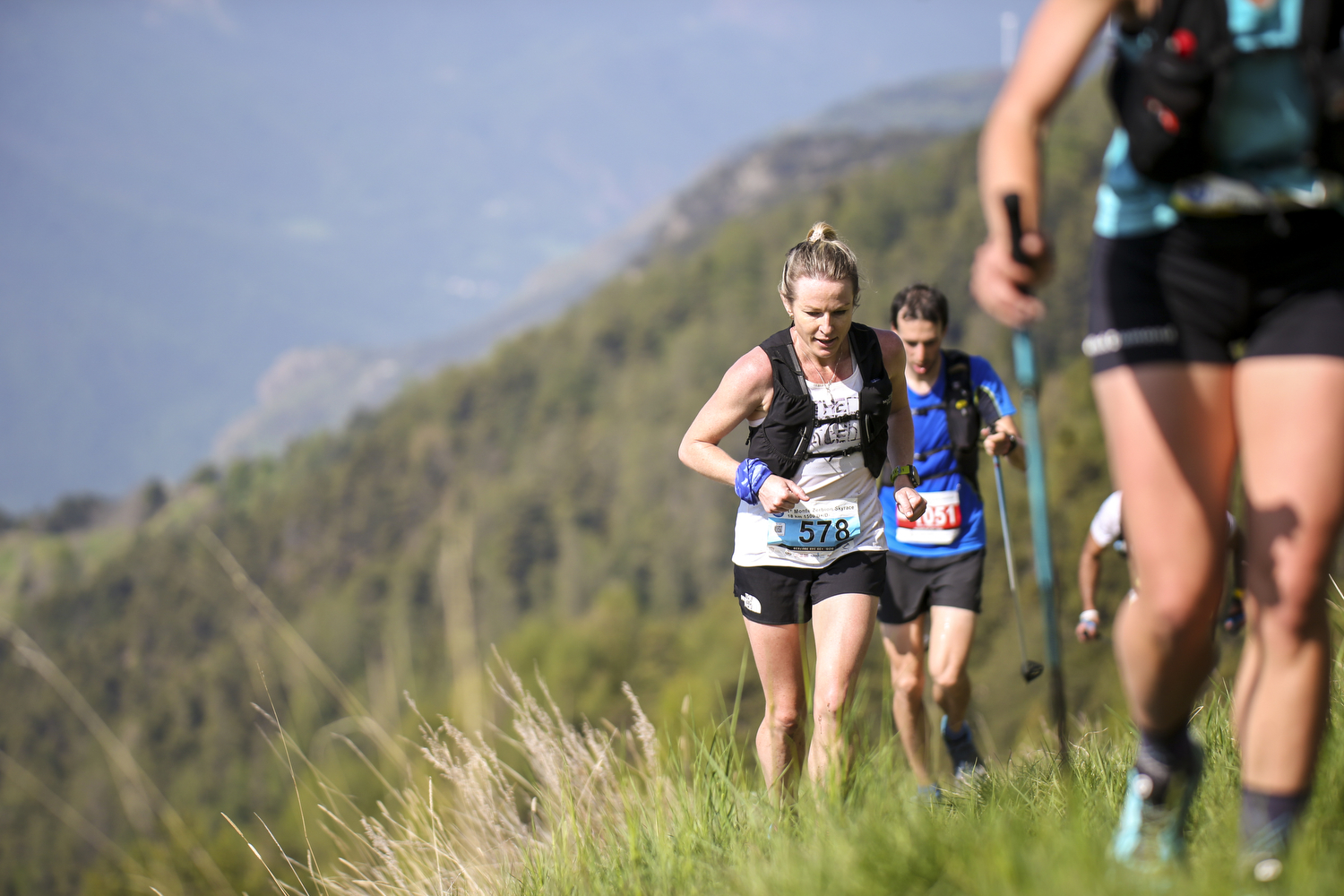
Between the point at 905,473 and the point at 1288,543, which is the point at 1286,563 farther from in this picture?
the point at 905,473

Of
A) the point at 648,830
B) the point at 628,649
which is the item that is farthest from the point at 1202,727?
the point at 628,649

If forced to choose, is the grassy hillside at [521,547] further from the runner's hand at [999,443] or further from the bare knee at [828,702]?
the bare knee at [828,702]

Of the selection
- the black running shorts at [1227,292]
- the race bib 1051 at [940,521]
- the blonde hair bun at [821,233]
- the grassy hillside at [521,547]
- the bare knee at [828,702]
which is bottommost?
the grassy hillside at [521,547]

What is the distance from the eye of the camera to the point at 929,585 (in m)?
4.82

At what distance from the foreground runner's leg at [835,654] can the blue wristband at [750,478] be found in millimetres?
420

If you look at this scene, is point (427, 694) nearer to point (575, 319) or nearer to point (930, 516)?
point (575, 319)

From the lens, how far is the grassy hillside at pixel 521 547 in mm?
50062

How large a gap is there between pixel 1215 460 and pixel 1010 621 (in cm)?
3304

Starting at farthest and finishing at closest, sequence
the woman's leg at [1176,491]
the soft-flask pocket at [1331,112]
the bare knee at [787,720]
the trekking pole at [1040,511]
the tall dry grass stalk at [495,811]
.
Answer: the bare knee at [787,720] → the tall dry grass stalk at [495,811] → the trekking pole at [1040,511] → the woman's leg at [1176,491] → the soft-flask pocket at [1331,112]

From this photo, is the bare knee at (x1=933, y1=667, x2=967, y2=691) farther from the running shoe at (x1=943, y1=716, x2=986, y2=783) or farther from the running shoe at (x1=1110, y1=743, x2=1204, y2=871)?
the running shoe at (x1=1110, y1=743, x2=1204, y2=871)

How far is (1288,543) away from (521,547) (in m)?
78.2

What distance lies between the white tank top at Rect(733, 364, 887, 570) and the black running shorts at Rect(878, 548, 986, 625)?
4.03 ft

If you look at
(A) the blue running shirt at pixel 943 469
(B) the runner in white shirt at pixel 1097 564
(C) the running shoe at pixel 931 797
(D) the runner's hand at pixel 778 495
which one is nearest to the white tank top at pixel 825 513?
(D) the runner's hand at pixel 778 495

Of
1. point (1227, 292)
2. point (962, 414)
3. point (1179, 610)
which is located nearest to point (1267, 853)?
point (1179, 610)
